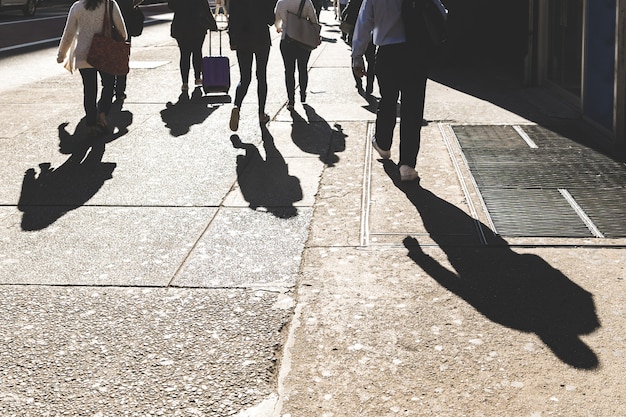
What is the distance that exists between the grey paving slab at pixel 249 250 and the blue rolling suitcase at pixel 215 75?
5.65 meters

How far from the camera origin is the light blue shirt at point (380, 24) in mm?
7652

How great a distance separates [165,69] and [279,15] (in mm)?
5210

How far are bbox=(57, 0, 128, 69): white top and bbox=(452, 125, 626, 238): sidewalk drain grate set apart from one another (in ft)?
12.3

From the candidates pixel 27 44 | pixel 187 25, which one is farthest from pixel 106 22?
pixel 27 44

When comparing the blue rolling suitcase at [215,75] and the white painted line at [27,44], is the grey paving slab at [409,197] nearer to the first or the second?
the blue rolling suitcase at [215,75]

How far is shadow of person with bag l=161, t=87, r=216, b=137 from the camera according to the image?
10.5 m

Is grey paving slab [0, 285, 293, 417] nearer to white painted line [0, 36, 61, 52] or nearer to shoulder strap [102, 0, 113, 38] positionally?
shoulder strap [102, 0, 113, 38]

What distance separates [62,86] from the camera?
1410 cm

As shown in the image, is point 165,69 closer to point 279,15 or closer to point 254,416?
point 279,15

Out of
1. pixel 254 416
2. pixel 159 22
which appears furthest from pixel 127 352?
pixel 159 22

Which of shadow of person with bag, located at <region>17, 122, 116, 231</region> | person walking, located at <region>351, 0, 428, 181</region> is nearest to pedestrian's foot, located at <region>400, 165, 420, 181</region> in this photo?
person walking, located at <region>351, 0, 428, 181</region>

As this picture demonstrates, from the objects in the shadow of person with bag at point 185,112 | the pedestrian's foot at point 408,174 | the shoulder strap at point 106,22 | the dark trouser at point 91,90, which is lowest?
the shadow of person with bag at point 185,112

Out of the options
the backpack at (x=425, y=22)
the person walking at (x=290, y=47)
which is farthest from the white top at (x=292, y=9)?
the backpack at (x=425, y=22)

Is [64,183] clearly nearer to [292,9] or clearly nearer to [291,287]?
[291,287]
